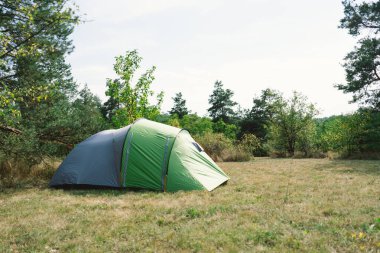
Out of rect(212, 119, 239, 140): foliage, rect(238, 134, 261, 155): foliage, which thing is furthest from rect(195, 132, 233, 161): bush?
rect(212, 119, 239, 140): foliage

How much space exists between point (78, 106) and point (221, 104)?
4084cm

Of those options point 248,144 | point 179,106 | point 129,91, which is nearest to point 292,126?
point 248,144

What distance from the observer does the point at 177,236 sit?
436cm

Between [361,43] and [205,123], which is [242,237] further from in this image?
[205,123]

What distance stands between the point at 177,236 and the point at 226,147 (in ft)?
51.9

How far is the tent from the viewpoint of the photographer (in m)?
8.09

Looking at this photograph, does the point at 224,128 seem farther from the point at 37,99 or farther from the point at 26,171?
the point at 37,99

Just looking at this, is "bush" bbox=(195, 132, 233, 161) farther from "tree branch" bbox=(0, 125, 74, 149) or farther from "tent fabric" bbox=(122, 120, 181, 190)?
"tent fabric" bbox=(122, 120, 181, 190)

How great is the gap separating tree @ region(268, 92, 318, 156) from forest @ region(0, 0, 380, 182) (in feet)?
0.25

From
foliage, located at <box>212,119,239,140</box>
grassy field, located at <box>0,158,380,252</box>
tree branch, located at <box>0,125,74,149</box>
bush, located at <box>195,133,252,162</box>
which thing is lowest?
grassy field, located at <box>0,158,380,252</box>

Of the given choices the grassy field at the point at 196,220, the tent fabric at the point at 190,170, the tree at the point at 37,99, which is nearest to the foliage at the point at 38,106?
the tree at the point at 37,99

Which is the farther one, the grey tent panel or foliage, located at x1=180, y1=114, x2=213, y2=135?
foliage, located at x1=180, y1=114, x2=213, y2=135

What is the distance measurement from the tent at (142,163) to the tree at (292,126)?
17.5m

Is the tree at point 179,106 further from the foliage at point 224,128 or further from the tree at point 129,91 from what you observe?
the tree at point 129,91
